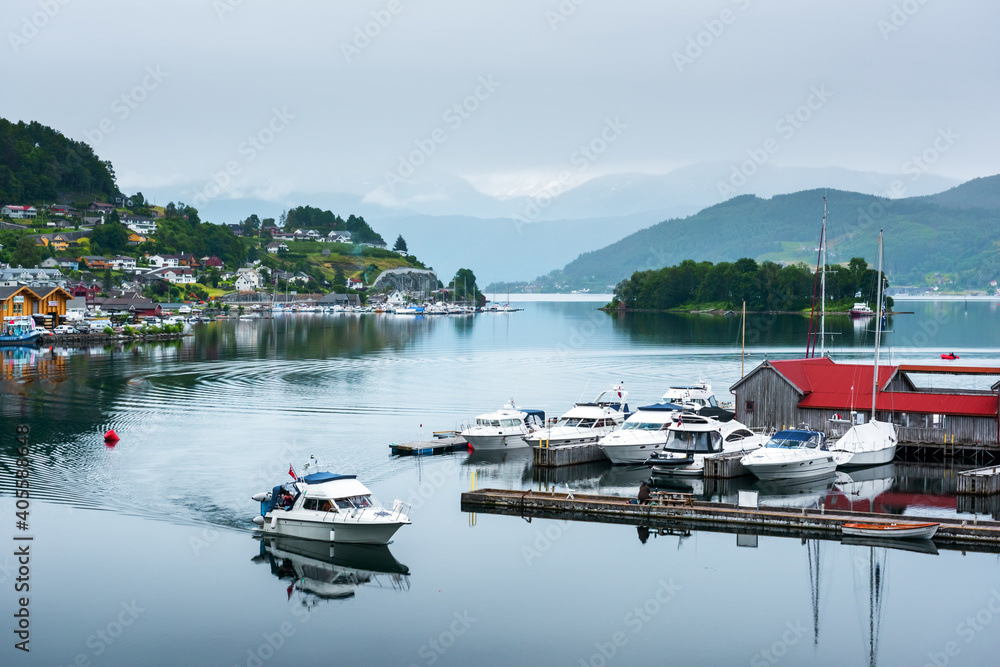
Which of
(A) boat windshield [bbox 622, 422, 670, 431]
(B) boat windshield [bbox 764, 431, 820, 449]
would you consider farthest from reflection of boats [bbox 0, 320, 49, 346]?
(B) boat windshield [bbox 764, 431, 820, 449]

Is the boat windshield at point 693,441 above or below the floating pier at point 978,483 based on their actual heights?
above

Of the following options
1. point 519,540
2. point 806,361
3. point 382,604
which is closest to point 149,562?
point 382,604

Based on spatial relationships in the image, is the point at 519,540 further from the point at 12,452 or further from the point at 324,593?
the point at 12,452

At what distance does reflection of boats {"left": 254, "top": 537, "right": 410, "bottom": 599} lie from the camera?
2967cm

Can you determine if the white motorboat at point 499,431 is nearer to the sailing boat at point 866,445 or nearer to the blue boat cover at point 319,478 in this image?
the sailing boat at point 866,445

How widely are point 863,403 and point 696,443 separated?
9.48 m

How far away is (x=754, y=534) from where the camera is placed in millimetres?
34469

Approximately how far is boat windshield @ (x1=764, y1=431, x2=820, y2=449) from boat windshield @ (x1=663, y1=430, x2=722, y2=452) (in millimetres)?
2537

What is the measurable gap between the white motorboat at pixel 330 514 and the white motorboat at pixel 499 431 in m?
16.6

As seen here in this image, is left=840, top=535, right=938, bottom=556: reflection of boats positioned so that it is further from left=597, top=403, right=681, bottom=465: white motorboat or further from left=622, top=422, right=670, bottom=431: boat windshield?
left=622, top=422, right=670, bottom=431: boat windshield

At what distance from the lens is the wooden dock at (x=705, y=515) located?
1291 inches

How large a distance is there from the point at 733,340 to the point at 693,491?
9461 centimetres

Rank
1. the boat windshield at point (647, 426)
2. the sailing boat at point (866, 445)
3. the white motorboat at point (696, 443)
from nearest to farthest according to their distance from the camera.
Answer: the white motorboat at point (696, 443), the sailing boat at point (866, 445), the boat windshield at point (647, 426)

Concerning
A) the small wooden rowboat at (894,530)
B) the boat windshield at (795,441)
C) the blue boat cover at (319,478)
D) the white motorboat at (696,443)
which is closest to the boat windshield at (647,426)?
the white motorboat at (696,443)
